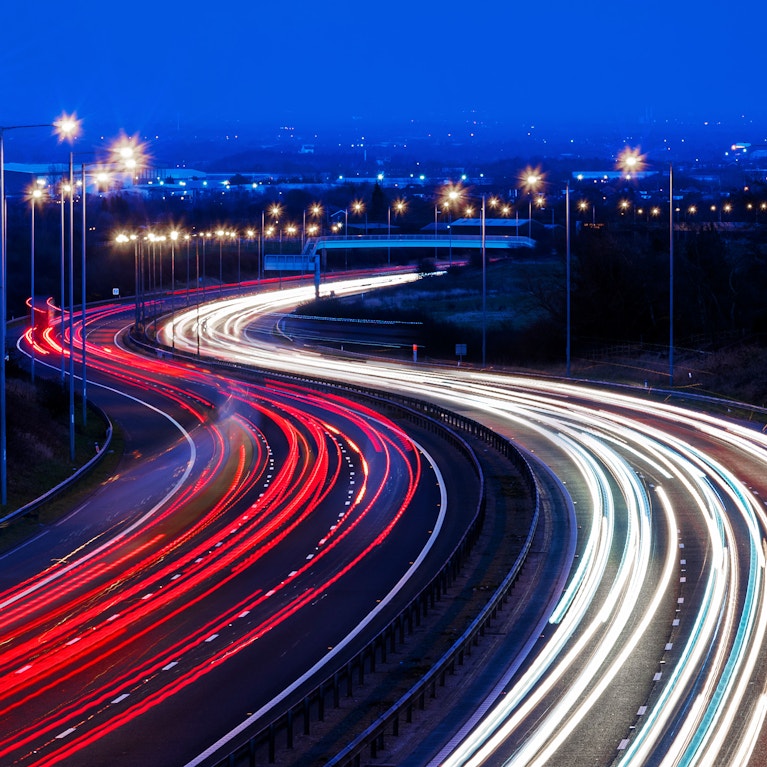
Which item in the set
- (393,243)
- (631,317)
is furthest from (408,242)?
(631,317)

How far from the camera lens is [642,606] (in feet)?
68.7

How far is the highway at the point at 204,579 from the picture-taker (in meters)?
16.4

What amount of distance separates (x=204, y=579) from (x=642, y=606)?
25.0 ft

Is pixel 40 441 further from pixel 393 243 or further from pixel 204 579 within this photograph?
pixel 393 243

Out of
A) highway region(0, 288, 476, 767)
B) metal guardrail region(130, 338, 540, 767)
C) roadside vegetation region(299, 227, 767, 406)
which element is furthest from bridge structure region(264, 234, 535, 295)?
metal guardrail region(130, 338, 540, 767)

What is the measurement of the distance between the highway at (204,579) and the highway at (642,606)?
9.58ft

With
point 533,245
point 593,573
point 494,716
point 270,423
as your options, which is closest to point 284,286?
point 533,245

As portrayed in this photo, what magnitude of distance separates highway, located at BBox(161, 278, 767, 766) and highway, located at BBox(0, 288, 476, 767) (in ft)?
9.58

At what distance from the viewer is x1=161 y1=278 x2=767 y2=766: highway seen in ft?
48.7

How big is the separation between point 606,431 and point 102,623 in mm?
23436

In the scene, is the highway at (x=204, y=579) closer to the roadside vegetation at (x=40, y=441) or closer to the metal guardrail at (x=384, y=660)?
the metal guardrail at (x=384, y=660)

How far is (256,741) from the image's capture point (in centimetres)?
1418

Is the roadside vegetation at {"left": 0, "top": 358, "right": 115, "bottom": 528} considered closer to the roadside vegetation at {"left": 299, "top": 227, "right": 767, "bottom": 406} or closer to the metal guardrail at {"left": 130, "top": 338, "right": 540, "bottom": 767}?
the metal guardrail at {"left": 130, "top": 338, "right": 540, "bottom": 767}

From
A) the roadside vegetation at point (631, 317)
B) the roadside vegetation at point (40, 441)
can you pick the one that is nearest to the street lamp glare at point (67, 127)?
the roadside vegetation at point (40, 441)
